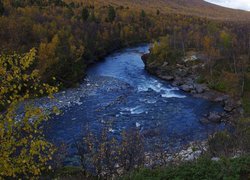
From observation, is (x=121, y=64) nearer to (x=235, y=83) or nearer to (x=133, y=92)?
(x=133, y=92)

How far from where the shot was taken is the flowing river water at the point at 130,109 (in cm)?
3678

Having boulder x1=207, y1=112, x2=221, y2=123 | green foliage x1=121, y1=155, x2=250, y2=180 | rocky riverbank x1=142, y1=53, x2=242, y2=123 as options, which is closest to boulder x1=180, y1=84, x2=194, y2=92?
rocky riverbank x1=142, y1=53, x2=242, y2=123

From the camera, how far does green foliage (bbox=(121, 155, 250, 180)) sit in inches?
563

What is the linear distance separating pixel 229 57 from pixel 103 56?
98.6 ft

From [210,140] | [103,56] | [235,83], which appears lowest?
[103,56]

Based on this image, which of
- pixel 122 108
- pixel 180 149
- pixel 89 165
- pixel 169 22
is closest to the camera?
pixel 89 165

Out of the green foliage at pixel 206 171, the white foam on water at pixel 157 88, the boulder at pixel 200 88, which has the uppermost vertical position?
the green foliage at pixel 206 171

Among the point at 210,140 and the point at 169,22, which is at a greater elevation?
the point at 210,140

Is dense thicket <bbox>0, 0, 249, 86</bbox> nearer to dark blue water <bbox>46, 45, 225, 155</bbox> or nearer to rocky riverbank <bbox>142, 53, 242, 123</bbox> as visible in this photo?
dark blue water <bbox>46, 45, 225, 155</bbox>

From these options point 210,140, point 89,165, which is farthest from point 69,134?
point 210,140

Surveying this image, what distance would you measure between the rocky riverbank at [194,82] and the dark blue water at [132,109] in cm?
165

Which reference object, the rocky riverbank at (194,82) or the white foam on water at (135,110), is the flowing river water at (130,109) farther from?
the rocky riverbank at (194,82)

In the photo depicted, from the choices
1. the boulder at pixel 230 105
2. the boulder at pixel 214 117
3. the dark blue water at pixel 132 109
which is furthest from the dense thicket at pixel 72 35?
the boulder at pixel 230 105

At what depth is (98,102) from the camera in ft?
157
